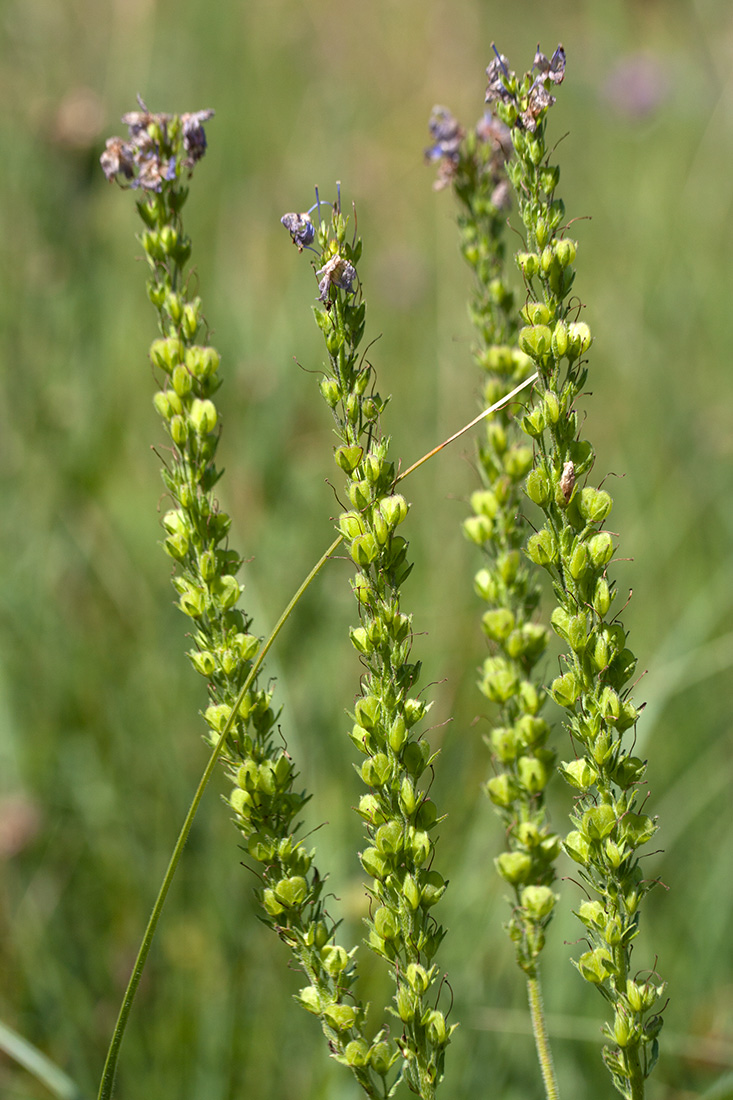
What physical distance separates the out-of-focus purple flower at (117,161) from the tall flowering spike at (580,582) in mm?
647

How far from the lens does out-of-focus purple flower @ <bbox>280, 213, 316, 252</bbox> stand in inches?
58.2

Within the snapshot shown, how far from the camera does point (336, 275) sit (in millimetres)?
1317

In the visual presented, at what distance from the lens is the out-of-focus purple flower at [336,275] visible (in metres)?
1.31

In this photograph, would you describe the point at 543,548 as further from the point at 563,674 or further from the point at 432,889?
the point at 432,889

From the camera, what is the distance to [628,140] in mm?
7555

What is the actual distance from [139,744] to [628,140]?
6.16 meters

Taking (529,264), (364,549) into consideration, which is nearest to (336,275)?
(529,264)

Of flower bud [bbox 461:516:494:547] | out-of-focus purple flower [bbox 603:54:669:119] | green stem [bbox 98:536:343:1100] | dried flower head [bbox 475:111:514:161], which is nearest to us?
green stem [bbox 98:536:343:1100]

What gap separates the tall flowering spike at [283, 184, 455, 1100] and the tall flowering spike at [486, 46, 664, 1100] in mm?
199

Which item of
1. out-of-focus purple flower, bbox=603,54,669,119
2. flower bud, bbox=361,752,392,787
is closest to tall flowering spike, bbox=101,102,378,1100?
flower bud, bbox=361,752,392,787

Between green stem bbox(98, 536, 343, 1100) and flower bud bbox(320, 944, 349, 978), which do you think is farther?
flower bud bbox(320, 944, 349, 978)

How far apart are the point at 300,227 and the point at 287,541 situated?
9.54 feet

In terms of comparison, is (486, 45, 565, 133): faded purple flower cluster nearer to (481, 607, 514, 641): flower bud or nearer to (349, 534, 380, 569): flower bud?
(349, 534, 380, 569): flower bud

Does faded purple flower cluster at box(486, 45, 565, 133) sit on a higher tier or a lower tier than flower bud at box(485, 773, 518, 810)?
higher
